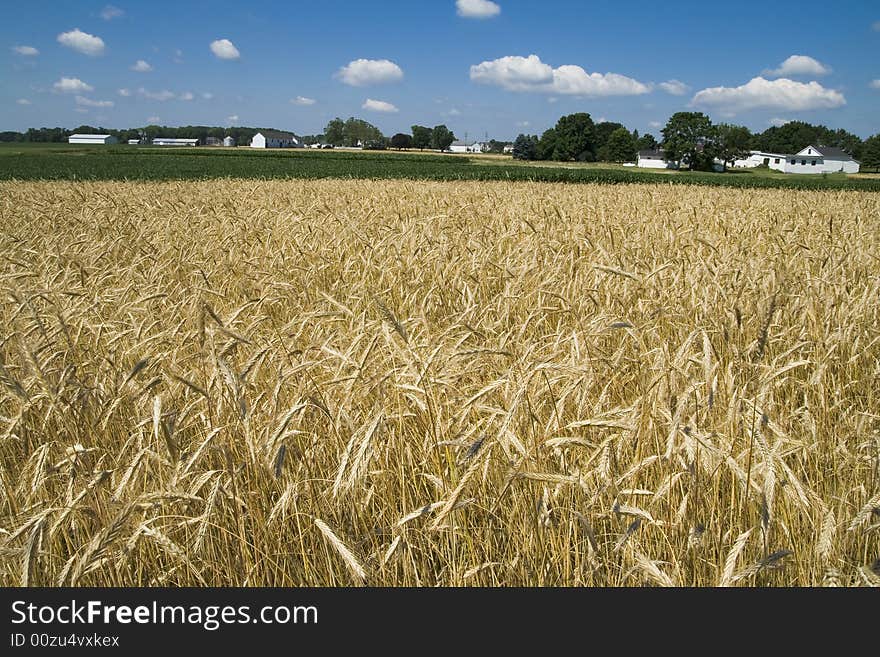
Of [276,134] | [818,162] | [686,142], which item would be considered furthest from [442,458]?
[276,134]

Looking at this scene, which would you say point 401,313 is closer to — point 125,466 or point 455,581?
point 125,466

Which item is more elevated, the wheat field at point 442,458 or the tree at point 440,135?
the tree at point 440,135

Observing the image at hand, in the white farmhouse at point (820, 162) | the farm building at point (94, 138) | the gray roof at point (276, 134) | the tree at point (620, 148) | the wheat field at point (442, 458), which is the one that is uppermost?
the gray roof at point (276, 134)

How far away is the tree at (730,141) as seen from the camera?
9125cm

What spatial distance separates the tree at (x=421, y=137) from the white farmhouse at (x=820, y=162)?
94.2 m

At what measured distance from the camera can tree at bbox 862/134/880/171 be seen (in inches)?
4456

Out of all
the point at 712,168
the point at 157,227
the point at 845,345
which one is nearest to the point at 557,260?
the point at 845,345

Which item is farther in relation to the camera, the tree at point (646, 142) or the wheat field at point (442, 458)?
the tree at point (646, 142)

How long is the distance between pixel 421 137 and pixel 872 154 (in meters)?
109

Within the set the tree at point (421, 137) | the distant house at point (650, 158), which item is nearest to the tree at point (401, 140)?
the tree at point (421, 137)

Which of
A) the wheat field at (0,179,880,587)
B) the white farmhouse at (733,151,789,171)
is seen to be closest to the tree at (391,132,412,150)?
the white farmhouse at (733,151,789,171)

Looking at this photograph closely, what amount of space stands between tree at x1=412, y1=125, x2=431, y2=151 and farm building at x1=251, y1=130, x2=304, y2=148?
133ft

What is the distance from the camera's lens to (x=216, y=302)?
180 inches

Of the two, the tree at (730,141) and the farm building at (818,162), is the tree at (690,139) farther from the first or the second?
the farm building at (818,162)
